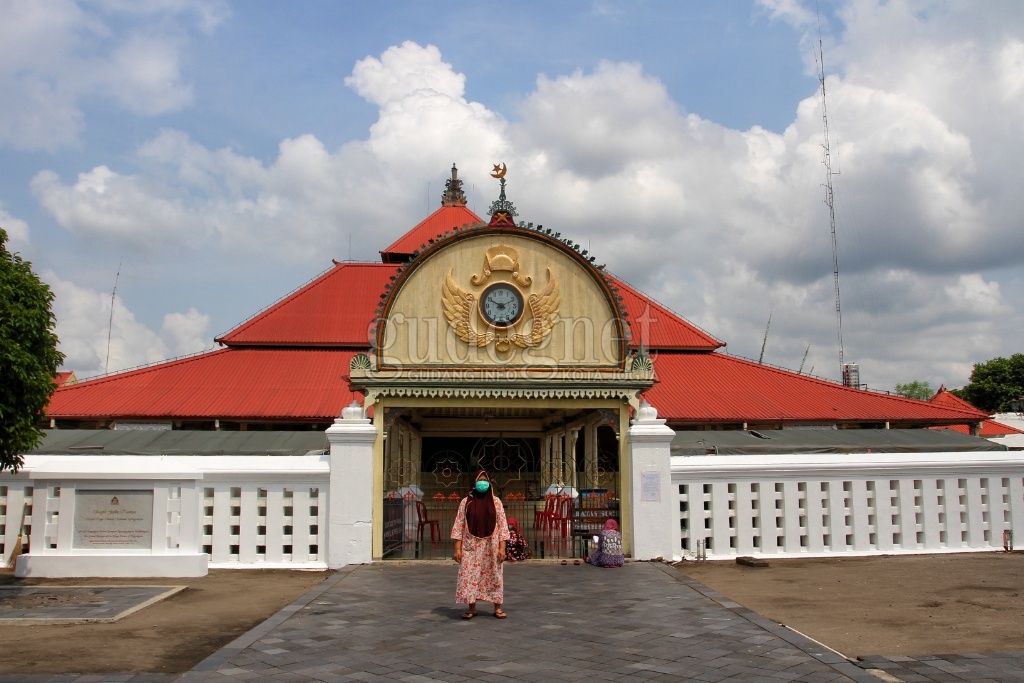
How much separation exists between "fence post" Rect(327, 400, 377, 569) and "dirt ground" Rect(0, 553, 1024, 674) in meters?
0.57

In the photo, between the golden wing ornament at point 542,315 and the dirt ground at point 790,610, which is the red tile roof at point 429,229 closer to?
the golden wing ornament at point 542,315

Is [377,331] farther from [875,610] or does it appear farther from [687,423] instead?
[687,423]

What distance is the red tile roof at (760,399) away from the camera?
63.4ft

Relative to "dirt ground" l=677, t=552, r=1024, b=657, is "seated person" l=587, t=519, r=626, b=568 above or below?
above

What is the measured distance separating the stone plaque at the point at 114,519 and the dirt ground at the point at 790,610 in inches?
18.9

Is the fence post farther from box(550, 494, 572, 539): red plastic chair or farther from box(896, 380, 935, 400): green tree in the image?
box(896, 380, 935, 400): green tree

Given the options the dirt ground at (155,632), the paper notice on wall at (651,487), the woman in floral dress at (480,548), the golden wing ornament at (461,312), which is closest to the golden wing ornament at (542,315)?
the golden wing ornament at (461,312)

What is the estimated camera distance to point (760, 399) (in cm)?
2028

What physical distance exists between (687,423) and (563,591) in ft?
34.7

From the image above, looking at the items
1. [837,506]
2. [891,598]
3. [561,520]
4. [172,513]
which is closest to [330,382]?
[561,520]

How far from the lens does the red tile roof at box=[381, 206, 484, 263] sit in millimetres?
26141

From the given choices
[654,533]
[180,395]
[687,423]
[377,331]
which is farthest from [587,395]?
[180,395]

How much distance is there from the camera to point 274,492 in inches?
433

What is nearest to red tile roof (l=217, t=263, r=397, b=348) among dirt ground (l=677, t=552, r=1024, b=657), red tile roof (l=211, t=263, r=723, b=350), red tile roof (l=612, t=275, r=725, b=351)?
red tile roof (l=211, t=263, r=723, b=350)
